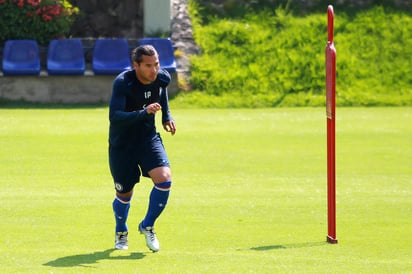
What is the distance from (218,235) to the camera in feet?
35.1

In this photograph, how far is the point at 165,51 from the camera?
2358cm

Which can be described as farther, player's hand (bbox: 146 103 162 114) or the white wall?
the white wall

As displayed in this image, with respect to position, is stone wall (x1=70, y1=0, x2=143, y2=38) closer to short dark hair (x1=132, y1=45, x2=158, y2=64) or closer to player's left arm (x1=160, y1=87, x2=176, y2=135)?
player's left arm (x1=160, y1=87, x2=176, y2=135)

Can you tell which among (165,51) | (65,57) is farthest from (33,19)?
(165,51)

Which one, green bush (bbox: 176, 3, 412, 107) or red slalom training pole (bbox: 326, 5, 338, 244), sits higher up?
red slalom training pole (bbox: 326, 5, 338, 244)

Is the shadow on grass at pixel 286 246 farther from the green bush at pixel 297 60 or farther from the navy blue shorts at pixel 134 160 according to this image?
the green bush at pixel 297 60

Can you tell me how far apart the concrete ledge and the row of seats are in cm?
13

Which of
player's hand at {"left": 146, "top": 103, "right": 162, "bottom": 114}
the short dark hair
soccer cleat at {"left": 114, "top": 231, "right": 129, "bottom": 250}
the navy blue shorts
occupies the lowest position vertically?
soccer cleat at {"left": 114, "top": 231, "right": 129, "bottom": 250}

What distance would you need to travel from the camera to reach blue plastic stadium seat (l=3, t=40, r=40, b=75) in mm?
22969

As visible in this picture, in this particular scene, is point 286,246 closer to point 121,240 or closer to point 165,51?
point 121,240

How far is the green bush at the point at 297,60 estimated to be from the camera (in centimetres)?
2338

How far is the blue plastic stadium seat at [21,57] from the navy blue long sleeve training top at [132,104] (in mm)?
13525

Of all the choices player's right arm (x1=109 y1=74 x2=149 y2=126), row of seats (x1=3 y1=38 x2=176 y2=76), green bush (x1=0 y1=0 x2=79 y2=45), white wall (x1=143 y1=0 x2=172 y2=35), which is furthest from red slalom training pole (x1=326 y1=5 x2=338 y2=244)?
white wall (x1=143 y1=0 x2=172 y2=35)

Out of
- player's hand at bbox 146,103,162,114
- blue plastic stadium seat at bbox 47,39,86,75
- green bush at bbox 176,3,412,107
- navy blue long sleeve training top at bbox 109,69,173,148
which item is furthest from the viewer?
green bush at bbox 176,3,412,107
